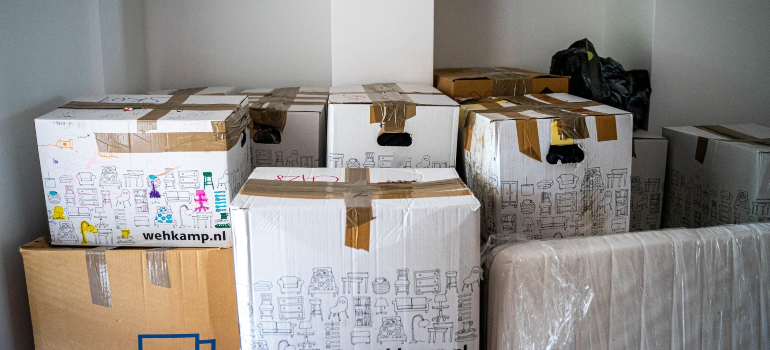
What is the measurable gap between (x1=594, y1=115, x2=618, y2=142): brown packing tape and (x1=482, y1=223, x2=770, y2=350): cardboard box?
0.24m

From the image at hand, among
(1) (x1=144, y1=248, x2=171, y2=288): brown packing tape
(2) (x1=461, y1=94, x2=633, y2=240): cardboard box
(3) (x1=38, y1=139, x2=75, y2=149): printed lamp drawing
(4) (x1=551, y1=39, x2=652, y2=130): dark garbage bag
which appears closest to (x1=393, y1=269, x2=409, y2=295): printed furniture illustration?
(2) (x1=461, y1=94, x2=633, y2=240): cardboard box

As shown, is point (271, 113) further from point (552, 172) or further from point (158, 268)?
point (552, 172)

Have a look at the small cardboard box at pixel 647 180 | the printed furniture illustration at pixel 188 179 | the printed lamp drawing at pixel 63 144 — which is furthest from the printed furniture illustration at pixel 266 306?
the small cardboard box at pixel 647 180

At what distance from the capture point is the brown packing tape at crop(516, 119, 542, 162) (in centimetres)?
123

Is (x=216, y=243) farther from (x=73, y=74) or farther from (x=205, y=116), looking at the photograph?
(x=73, y=74)

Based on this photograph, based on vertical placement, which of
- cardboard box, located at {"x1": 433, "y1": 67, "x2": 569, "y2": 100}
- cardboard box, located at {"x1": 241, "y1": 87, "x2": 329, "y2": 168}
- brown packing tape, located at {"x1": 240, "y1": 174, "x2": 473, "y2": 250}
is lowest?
brown packing tape, located at {"x1": 240, "y1": 174, "x2": 473, "y2": 250}

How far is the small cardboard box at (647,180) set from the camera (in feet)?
5.64

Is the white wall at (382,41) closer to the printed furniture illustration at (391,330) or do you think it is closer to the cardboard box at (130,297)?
the cardboard box at (130,297)

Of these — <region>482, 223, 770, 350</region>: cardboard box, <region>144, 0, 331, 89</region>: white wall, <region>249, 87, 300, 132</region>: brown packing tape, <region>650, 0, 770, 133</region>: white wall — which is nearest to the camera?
<region>482, 223, 770, 350</region>: cardboard box

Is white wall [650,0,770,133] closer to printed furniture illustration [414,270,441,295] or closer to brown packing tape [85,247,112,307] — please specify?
printed furniture illustration [414,270,441,295]

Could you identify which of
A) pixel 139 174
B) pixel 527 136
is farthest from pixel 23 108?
pixel 527 136

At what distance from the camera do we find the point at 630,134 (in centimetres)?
129

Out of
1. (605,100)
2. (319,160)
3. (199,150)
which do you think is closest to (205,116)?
(199,150)

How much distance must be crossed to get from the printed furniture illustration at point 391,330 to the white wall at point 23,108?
2.62 ft
